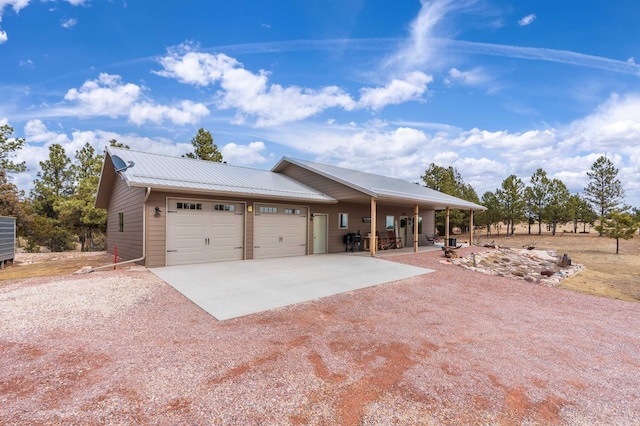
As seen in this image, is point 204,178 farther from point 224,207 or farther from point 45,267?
point 45,267

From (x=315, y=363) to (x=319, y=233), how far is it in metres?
10.1

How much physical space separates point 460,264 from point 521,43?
29.6 ft

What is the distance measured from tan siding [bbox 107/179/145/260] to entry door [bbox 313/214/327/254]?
668 cm

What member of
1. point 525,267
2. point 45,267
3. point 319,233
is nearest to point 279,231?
point 319,233

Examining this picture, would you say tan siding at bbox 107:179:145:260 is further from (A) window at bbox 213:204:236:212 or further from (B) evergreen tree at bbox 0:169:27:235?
(B) evergreen tree at bbox 0:169:27:235

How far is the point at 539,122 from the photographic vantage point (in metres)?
15.1

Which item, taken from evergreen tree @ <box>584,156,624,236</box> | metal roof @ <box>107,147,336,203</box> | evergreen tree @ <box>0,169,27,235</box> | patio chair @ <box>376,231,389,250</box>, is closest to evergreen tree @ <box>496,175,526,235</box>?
evergreen tree @ <box>584,156,624,236</box>

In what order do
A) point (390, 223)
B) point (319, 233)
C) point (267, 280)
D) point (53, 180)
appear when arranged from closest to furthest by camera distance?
point (267, 280) < point (319, 233) < point (390, 223) < point (53, 180)

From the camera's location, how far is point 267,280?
719 centimetres

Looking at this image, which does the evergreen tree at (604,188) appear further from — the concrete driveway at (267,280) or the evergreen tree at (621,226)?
the concrete driveway at (267,280)

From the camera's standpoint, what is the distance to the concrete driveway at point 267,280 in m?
5.39

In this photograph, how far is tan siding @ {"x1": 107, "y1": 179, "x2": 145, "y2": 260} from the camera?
9325 millimetres

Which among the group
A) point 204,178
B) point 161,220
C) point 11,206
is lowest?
point 161,220

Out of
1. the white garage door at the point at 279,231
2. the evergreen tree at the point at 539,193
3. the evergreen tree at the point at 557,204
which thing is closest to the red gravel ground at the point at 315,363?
the white garage door at the point at 279,231
